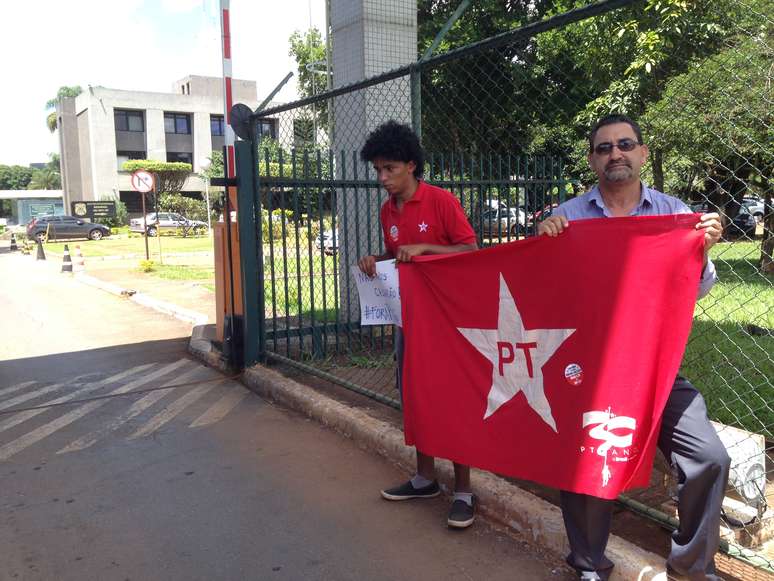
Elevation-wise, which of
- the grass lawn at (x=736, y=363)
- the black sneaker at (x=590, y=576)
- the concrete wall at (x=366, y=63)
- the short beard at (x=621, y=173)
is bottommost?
the black sneaker at (x=590, y=576)

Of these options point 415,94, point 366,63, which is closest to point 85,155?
point 366,63

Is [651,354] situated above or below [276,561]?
above

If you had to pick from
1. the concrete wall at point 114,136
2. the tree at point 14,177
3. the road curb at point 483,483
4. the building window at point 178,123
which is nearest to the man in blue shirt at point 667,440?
the road curb at point 483,483

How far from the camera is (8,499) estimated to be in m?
3.80

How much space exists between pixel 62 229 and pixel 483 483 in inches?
1465

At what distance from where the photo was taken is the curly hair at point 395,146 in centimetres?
344

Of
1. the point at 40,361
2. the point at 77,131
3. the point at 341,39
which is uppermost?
the point at 77,131

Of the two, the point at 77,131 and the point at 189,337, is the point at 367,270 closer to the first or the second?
the point at 189,337

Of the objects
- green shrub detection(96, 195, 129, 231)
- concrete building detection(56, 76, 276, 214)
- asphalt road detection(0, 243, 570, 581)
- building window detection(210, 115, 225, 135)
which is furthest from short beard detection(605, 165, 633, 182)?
building window detection(210, 115, 225, 135)

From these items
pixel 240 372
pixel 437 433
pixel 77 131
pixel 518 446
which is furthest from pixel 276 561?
pixel 77 131

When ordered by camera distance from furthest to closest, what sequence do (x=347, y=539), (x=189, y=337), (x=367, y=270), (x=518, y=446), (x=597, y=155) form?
1. (x=189, y=337)
2. (x=367, y=270)
3. (x=347, y=539)
4. (x=518, y=446)
5. (x=597, y=155)

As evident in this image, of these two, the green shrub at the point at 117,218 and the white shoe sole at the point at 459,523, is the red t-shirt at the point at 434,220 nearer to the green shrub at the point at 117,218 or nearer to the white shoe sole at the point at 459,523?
the white shoe sole at the point at 459,523

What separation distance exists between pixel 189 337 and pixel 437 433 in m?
5.93

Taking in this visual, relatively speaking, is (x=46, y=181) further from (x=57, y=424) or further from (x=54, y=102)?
(x=57, y=424)
